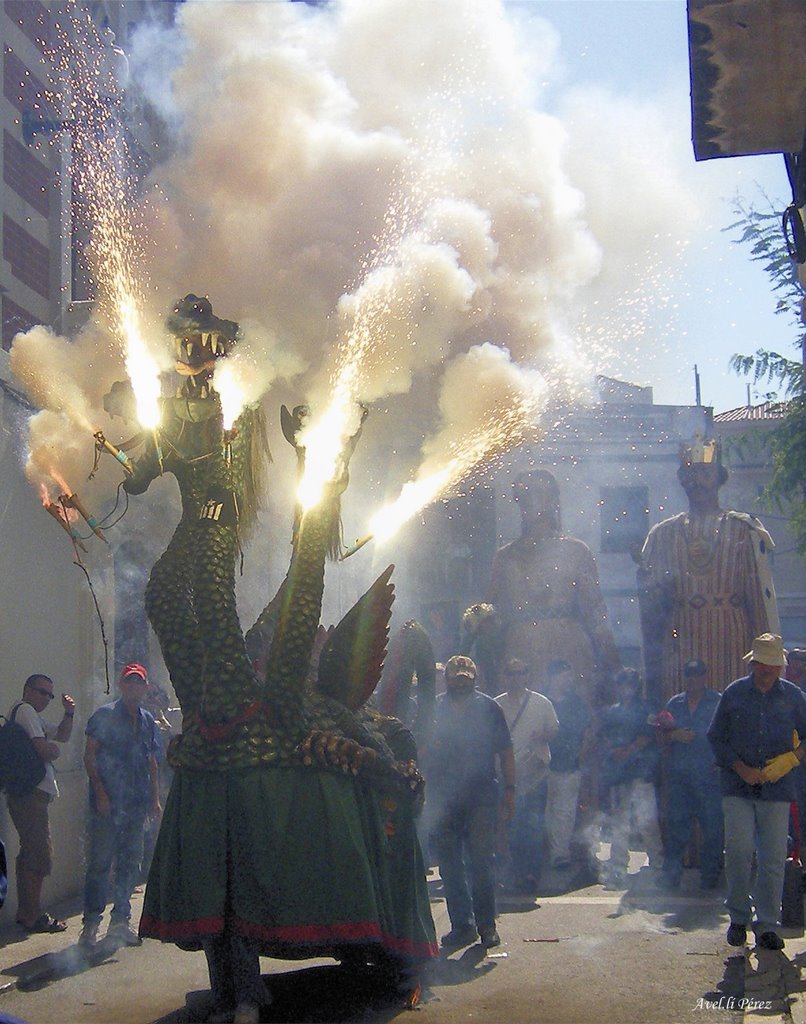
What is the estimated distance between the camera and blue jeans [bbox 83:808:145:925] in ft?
28.2

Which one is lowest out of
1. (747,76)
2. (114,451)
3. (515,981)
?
(515,981)

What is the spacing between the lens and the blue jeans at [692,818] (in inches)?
403

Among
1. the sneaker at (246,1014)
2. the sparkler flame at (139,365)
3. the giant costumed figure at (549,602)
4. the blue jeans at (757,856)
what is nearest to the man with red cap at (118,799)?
the sparkler flame at (139,365)

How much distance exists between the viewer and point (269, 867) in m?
6.09

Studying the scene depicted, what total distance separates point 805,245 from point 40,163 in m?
15.9

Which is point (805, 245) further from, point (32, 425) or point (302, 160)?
point (32, 425)

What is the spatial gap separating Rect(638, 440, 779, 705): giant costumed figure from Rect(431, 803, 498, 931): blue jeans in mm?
3174

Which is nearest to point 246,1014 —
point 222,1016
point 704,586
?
point 222,1016

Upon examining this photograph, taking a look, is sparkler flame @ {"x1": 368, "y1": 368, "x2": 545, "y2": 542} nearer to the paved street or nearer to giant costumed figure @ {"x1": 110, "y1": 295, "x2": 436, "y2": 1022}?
giant costumed figure @ {"x1": 110, "y1": 295, "x2": 436, "y2": 1022}

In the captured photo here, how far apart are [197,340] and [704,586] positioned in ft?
18.8

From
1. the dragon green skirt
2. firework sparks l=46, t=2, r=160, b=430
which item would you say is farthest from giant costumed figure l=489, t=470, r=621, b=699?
the dragon green skirt

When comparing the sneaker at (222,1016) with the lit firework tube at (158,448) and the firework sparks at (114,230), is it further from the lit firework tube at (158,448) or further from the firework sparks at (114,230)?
the firework sparks at (114,230)

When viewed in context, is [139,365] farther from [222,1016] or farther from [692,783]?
[692,783]

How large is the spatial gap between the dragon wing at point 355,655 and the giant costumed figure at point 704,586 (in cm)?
498
